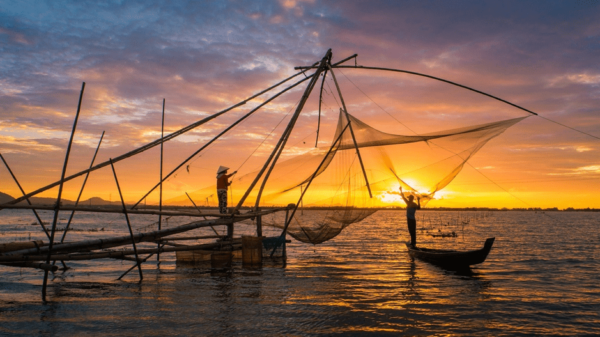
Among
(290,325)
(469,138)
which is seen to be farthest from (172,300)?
(469,138)

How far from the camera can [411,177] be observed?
1400cm

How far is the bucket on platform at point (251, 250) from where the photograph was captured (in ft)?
48.5

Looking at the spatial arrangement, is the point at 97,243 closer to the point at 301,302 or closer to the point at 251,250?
the point at 251,250

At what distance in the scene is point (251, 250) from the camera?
14781 millimetres

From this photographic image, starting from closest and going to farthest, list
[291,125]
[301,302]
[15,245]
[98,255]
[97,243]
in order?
[301,302] → [15,245] → [97,243] → [98,255] → [291,125]

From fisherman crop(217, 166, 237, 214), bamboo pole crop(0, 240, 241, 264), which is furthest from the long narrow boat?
fisherman crop(217, 166, 237, 214)

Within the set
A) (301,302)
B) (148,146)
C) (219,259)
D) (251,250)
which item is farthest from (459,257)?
(148,146)

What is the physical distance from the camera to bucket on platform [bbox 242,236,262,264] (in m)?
14.8

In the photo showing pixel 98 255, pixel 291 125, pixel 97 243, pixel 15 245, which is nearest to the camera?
pixel 15 245

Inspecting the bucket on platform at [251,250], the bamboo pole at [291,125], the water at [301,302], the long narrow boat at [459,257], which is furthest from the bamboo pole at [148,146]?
the long narrow boat at [459,257]

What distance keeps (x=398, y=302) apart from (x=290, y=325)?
3.34 meters

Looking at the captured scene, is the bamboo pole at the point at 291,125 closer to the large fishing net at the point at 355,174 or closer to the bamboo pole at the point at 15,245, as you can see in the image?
the large fishing net at the point at 355,174

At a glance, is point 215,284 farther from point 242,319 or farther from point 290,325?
point 290,325

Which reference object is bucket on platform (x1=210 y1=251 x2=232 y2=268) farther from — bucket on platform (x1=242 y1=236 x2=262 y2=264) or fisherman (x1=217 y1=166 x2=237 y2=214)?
fisherman (x1=217 y1=166 x2=237 y2=214)
